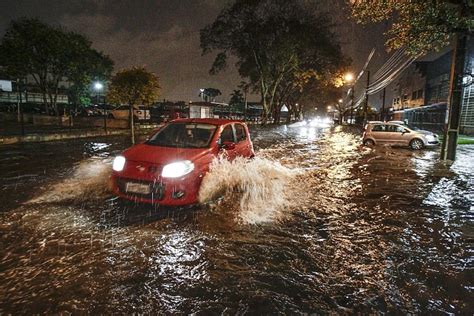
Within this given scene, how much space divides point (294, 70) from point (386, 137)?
21856 mm

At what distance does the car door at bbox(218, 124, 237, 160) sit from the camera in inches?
260

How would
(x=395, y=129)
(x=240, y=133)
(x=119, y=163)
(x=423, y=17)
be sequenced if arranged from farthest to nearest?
(x=395, y=129)
(x=423, y=17)
(x=240, y=133)
(x=119, y=163)

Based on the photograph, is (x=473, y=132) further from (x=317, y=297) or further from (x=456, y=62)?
(x=317, y=297)

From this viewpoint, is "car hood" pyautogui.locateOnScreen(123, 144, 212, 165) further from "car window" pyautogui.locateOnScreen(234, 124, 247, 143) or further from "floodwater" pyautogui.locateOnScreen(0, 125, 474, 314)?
"car window" pyautogui.locateOnScreen(234, 124, 247, 143)

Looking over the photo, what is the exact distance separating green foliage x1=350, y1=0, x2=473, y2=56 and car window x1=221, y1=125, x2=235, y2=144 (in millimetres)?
8389

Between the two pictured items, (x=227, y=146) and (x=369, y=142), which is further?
(x=369, y=142)

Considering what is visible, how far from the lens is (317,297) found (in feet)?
10.5

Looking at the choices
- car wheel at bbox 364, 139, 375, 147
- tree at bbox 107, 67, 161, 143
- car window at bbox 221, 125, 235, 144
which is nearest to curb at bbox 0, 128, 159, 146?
tree at bbox 107, 67, 161, 143

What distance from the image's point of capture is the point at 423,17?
11508mm

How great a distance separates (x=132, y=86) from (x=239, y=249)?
16.6 meters

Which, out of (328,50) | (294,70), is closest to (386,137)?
(328,50)

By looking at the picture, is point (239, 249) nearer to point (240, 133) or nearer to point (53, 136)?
point (240, 133)

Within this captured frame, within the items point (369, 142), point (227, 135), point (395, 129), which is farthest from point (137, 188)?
point (369, 142)

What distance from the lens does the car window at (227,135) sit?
6.88m
